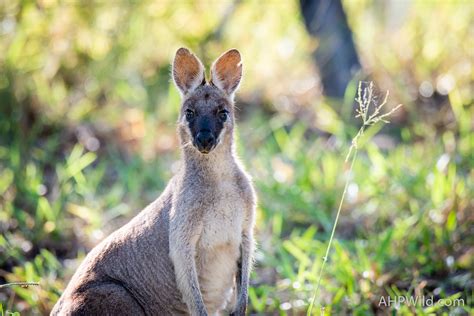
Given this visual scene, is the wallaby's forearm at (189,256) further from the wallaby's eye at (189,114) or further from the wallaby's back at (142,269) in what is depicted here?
the wallaby's eye at (189,114)

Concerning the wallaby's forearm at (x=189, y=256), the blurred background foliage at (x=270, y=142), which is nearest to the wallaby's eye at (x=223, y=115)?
the wallaby's forearm at (x=189, y=256)

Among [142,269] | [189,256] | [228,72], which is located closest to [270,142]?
[228,72]

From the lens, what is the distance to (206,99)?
13.6ft

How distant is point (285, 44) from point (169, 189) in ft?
13.7

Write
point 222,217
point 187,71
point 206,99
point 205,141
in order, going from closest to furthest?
1. point 205,141
2. point 222,217
3. point 206,99
4. point 187,71

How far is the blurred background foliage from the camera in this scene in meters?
5.08

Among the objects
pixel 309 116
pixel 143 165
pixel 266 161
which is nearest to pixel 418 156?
pixel 266 161

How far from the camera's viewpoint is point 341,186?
6059mm

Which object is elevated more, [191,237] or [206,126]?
[206,126]

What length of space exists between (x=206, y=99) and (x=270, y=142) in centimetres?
280

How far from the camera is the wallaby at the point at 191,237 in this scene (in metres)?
4.01

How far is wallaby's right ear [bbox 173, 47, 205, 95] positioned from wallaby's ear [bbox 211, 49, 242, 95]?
2.9 inches

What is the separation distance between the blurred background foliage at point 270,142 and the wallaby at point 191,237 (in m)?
0.67

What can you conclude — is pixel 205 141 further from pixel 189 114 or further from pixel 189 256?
pixel 189 256
